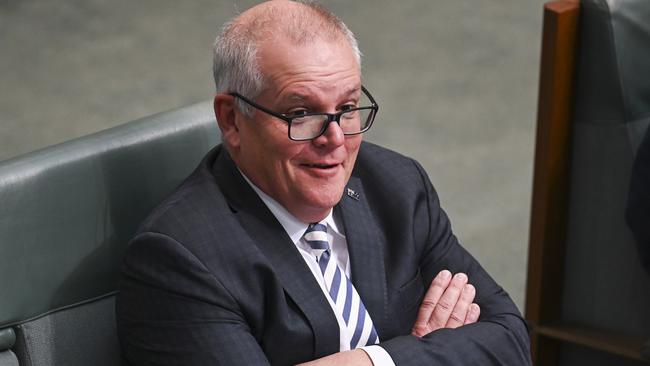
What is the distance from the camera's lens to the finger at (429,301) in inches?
84.4

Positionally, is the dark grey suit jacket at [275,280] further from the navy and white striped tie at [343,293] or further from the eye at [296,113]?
the eye at [296,113]

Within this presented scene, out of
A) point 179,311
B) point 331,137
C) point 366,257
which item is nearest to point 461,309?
point 366,257

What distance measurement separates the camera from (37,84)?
505cm

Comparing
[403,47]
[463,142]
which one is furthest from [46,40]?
[463,142]

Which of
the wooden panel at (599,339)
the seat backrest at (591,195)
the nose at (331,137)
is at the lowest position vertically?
the wooden panel at (599,339)

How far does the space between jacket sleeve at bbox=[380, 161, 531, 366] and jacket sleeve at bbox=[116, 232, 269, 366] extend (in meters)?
0.28

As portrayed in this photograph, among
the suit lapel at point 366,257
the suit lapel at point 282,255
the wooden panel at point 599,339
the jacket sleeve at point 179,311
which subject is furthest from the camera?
the wooden panel at point 599,339

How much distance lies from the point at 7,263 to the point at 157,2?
3.99 m

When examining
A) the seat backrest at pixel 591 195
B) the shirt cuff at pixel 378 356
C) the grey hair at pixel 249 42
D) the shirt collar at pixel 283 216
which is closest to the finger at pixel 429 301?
the shirt cuff at pixel 378 356

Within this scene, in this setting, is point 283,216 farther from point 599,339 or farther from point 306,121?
point 599,339

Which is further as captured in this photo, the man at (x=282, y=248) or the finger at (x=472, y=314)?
the finger at (x=472, y=314)

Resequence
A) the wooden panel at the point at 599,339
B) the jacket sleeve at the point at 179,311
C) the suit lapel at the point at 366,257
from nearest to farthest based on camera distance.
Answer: the jacket sleeve at the point at 179,311 < the suit lapel at the point at 366,257 < the wooden panel at the point at 599,339

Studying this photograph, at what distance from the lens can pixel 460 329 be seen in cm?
208

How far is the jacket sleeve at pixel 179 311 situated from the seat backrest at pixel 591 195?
43.3 inches
